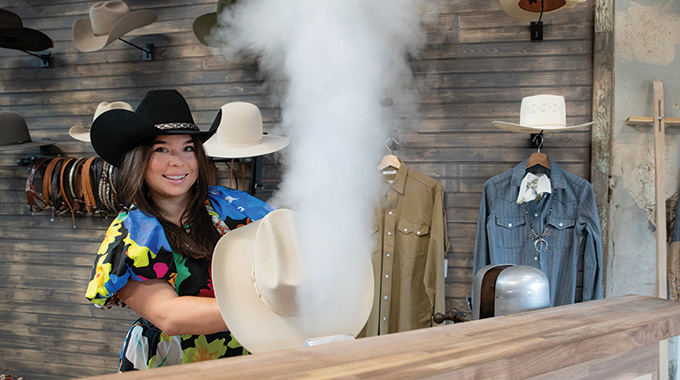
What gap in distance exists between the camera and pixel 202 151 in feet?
5.76

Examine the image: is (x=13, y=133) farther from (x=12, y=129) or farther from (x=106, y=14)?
(x=106, y=14)

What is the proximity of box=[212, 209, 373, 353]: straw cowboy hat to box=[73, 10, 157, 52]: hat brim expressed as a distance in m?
2.30

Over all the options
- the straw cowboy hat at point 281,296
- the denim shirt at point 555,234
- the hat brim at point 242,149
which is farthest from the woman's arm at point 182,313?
the denim shirt at point 555,234

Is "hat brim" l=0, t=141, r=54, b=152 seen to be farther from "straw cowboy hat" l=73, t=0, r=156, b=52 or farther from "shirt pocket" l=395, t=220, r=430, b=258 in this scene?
"shirt pocket" l=395, t=220, r=430, b=258

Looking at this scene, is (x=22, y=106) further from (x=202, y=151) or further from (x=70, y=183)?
(x=202, y=151)

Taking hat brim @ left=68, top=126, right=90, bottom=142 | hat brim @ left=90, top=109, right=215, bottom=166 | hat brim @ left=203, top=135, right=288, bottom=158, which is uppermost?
hat brim @ left=68, top=126, right=90, bottom=142

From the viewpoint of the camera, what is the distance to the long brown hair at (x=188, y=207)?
159 cm

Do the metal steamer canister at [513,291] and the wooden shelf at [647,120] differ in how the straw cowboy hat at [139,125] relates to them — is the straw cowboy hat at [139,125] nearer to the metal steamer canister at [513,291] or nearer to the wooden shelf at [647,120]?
the metal steamer canister at [513,291]

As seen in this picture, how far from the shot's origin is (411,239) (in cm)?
280

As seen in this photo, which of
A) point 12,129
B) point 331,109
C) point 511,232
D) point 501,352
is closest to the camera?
point 501,352

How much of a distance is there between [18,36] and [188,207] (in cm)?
237

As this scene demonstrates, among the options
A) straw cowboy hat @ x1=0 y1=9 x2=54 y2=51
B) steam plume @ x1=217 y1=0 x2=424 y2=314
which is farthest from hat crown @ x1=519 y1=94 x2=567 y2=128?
straw cowboy hat @ x1=0 y1=9 x2=54 y2=51

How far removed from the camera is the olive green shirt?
277 cm

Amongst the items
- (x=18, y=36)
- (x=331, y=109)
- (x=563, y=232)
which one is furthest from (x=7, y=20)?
(x=563, y=232)
